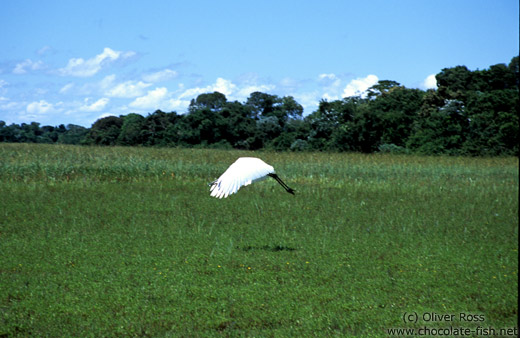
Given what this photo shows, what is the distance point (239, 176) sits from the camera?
754 centimetres

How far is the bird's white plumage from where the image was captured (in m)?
7.24

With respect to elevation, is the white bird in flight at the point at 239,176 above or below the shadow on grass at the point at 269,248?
above

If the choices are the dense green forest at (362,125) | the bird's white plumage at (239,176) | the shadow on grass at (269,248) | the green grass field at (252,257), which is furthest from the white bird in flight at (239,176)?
the dense green forest at (362,125)

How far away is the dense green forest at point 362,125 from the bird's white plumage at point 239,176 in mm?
13699

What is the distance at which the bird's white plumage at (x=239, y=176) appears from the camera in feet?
23.7

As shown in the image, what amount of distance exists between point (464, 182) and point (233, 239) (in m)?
10.9

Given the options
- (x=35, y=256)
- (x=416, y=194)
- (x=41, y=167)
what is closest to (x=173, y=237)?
(x=35, y=256)

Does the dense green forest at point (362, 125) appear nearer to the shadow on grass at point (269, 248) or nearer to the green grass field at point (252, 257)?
the green grass field at point (252, 257)

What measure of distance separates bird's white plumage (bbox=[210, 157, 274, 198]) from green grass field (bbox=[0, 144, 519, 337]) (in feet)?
3.70

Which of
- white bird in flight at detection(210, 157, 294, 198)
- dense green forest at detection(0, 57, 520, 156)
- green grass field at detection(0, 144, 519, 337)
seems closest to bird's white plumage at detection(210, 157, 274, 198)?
white bird in flight at detection(210, 157, 294, 198)

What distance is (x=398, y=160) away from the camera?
75.1ft

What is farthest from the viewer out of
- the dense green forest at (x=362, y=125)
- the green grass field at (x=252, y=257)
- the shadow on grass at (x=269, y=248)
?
the dense green forest at (x=362, y=125)

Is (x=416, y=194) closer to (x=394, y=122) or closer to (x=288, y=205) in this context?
(x=288, y=205)

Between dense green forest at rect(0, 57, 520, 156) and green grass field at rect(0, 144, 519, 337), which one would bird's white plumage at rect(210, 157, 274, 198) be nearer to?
green grass field at rect(0, 144, 519, 337)
